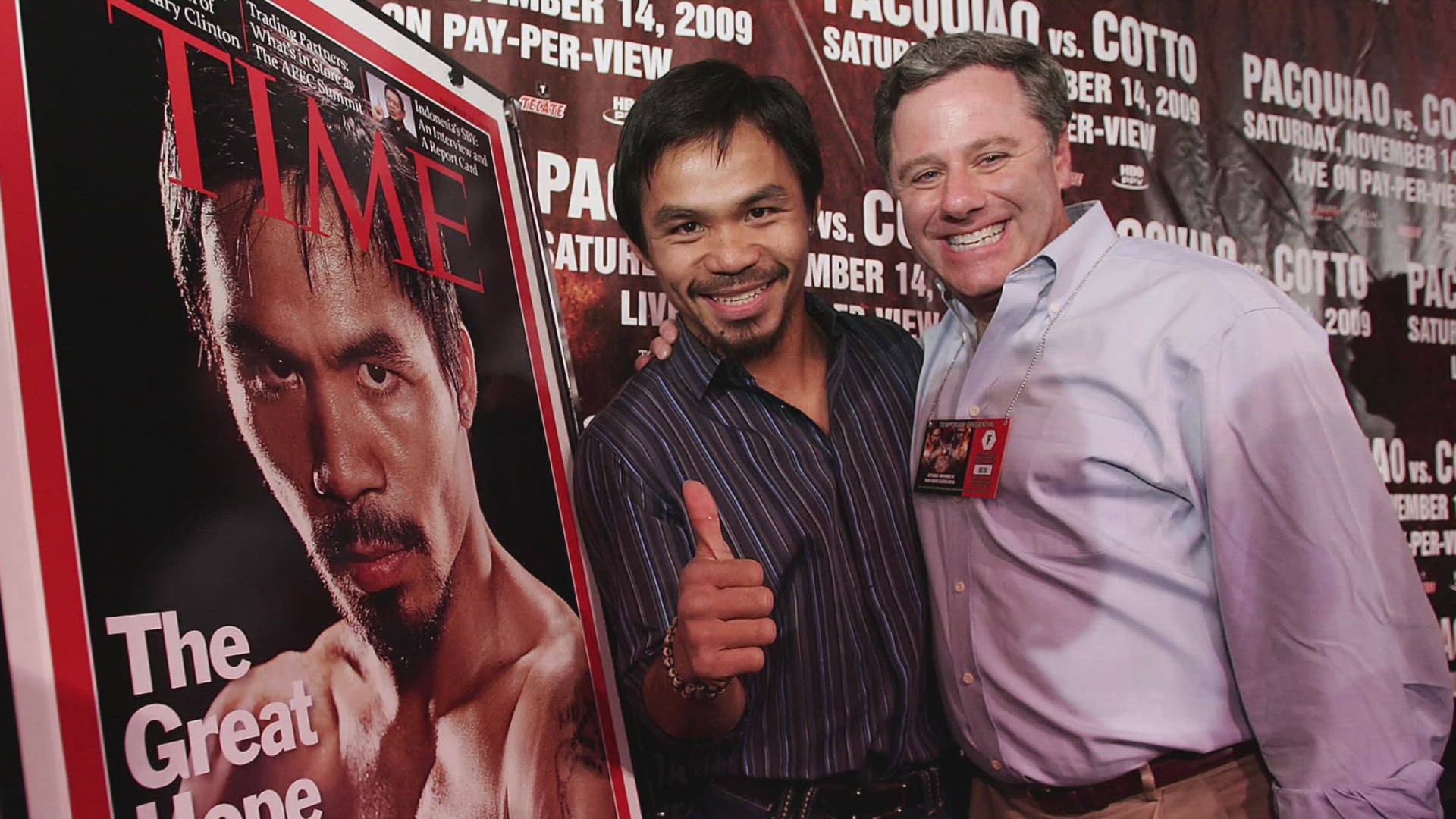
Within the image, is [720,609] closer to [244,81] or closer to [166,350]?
[166,350]

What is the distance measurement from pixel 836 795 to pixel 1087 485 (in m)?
0.60

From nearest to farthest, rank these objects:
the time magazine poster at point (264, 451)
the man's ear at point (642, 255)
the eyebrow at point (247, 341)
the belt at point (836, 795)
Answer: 1. the time magazine poster at point (264, 451)
2. the eyebrow at point (247, 341)
3. the belt at point (836, 795)
4. the man's ear at point (642, 255)

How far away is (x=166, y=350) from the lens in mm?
892

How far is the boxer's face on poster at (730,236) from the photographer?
1.69 meters

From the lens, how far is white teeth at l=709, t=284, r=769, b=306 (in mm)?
1715

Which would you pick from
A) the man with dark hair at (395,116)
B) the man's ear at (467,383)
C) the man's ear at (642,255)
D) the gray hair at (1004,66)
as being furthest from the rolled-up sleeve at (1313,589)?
the man with dark hair at (395,116)

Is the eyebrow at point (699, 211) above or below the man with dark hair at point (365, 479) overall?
above

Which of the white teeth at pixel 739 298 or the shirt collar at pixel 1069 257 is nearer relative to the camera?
the shirt collar at pixel 1069 257

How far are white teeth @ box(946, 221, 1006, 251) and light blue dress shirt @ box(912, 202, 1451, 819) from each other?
0.08 m

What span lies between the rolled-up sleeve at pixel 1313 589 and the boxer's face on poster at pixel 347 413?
1.02m

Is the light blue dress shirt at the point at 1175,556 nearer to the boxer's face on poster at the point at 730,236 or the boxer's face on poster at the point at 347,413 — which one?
the boxer's face on poster at the point at 730,236

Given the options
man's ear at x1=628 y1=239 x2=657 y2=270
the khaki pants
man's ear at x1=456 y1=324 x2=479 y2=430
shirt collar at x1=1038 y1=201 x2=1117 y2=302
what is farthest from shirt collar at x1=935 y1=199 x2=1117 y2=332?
man's ear at x1=456 y1=324 x2=479 y2=430

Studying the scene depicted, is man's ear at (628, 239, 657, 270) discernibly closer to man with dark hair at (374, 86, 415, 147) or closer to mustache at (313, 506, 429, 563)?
man with dark hair at (374, 86, 415, 147)

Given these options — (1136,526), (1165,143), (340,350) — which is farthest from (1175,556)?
(1165,143)
